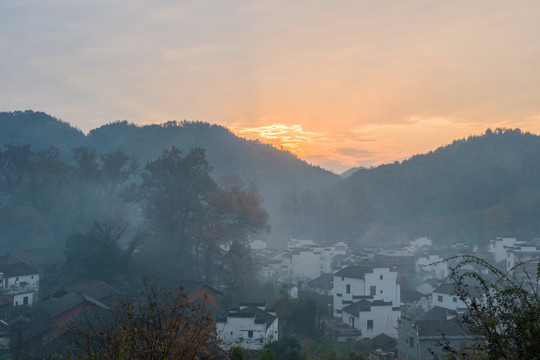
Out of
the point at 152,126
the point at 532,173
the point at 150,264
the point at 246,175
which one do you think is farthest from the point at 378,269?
the point at 152,126

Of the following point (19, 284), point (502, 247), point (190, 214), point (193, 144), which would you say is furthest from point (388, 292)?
point (193, 144)

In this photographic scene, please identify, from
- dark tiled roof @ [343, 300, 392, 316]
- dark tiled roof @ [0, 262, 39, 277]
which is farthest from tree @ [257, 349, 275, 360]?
dark tiled roof @ [0, 262, 39, 277]

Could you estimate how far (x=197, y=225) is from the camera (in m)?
29.9

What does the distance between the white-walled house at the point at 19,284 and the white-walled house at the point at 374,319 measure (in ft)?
53.0

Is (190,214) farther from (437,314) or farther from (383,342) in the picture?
(437,314)

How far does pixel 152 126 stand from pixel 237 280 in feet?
248

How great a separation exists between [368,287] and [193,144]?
6511cm

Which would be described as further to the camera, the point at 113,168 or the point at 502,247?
the point at 113,168

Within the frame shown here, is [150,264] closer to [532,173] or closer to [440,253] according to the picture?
[440,253]

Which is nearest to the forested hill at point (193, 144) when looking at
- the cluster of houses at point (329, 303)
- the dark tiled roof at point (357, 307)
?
the cluster of houses at point (329, 303)

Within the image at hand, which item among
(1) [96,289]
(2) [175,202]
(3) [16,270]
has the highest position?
(2) [175,202]

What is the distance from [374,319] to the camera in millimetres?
22969

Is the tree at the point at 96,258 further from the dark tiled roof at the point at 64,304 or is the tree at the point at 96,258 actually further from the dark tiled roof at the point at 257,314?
the dark tiled roof at the point at 257,314

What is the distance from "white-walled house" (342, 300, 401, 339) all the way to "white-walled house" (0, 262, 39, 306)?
636 inches
